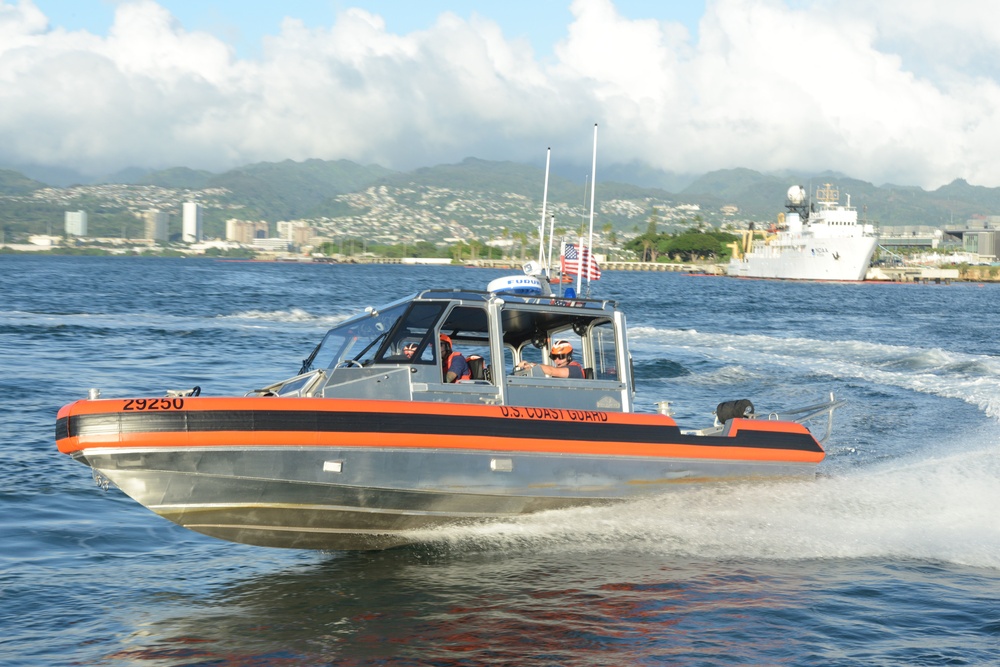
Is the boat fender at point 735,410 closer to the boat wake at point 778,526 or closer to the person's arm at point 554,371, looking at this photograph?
the boat wake at point 778,526

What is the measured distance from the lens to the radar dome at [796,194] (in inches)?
4843

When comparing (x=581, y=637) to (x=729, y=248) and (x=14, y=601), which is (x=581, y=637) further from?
(x=729, y=248)

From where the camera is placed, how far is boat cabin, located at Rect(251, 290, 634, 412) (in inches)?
349

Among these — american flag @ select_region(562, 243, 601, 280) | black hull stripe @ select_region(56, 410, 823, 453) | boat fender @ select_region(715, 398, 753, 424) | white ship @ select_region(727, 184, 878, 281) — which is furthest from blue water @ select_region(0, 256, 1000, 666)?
white ship @ select_region(727, 184, 878, 281)

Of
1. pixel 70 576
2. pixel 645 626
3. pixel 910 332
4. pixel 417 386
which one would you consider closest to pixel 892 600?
pixel 645 626

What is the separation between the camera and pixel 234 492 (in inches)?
321

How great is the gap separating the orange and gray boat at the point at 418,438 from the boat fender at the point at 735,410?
0.39 metres

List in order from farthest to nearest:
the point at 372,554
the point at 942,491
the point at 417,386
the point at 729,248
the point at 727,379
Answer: the point at 729,248 < the point at 727,379 < the point at 942,491 < the point at 372,554 < the point at 417,386

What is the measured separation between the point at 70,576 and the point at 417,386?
3278mm

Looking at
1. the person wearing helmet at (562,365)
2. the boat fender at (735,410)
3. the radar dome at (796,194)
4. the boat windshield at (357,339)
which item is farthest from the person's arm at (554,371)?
the radar dome at (796,194)

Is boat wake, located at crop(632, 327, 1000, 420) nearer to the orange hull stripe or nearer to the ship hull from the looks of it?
Result: the orange hull stripe

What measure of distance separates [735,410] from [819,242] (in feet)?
366

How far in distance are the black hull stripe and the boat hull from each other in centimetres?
1

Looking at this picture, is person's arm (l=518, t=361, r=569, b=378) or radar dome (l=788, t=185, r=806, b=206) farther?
radar dome (l=788, t=185, r=806, b=206)
